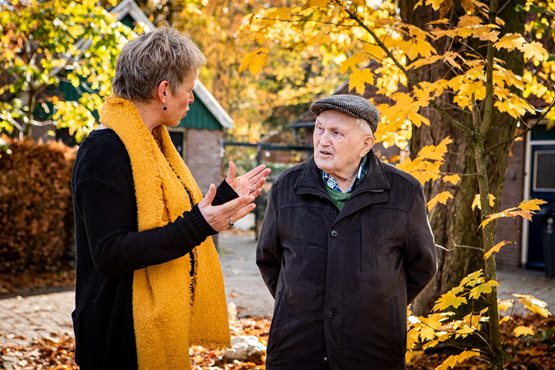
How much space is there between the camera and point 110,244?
2229mm

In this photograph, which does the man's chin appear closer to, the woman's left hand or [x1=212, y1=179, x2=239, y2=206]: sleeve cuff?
the woman's left hand

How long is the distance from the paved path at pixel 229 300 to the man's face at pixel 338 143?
4.67 meters

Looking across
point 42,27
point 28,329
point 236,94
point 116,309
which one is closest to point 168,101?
point 116,309

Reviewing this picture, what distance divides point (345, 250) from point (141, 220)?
882mm

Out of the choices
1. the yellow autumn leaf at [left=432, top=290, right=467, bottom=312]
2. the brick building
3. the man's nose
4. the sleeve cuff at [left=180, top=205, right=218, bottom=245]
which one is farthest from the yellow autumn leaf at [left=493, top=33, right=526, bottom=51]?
the brick building

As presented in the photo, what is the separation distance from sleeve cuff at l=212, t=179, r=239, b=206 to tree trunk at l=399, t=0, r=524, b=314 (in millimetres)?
2689

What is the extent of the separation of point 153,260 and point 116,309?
267 mm

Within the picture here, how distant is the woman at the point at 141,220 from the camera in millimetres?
2264

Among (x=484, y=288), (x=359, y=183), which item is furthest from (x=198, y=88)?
(x=359, y=183)

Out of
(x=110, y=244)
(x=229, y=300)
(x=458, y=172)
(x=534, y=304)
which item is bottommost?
(x=229, y=300)

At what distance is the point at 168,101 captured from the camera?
2.48m

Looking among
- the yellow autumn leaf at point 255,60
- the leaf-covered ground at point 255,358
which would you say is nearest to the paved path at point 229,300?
the leaf-covered ground at point 255,358

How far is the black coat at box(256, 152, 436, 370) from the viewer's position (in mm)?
2631

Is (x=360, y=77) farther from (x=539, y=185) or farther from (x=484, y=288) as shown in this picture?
(x=539, y=185)
